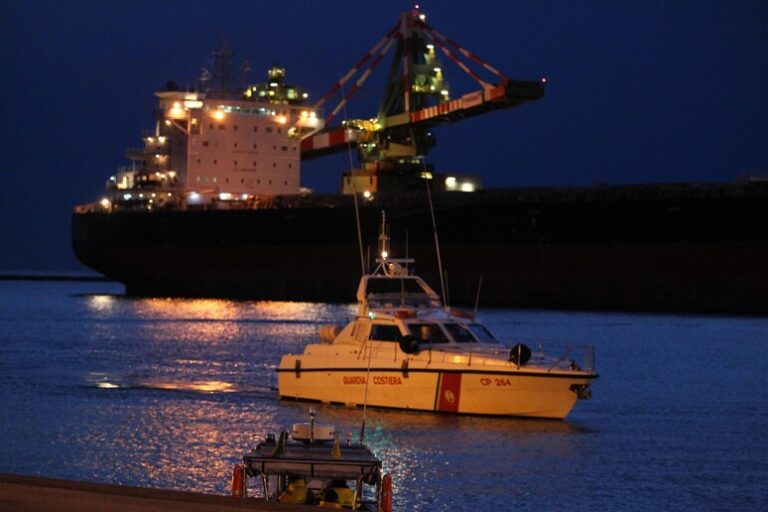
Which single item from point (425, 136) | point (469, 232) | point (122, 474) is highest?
point (425, 136)

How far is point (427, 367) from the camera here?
1731cm

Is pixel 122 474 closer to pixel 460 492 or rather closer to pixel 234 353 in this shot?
pixel 460 492

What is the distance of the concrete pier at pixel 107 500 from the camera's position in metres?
8.06

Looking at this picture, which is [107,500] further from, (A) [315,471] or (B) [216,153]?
(B) [216,153]

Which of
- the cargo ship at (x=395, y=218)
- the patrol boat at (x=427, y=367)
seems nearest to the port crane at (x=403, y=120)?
the cargo ship at (x=395, y=218)

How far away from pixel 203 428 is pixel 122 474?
10.8 feet

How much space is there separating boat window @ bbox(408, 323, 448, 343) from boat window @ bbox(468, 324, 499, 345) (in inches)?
19.7

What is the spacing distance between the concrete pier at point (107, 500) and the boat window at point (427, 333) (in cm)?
916

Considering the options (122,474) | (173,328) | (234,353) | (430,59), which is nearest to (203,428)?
(122,474)

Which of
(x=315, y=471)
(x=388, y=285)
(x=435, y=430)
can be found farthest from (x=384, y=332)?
(x=315, y=471)

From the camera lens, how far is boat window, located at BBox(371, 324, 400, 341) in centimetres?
1772

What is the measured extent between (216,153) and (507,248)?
1782cm

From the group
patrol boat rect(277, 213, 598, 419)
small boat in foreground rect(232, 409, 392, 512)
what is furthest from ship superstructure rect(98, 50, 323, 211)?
small boat in foreground rect(232, 409, 392, 512)

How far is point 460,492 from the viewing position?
1325cm
